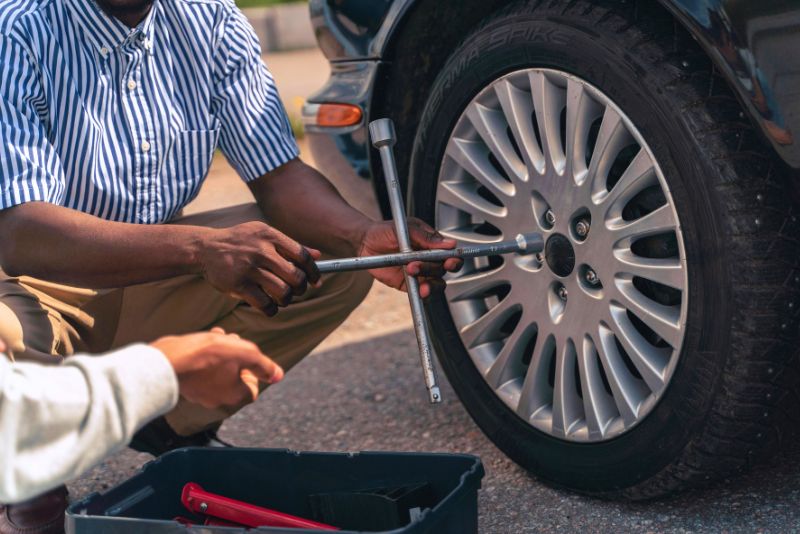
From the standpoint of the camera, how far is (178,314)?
A: 2.54m

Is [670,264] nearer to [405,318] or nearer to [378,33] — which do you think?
[378,33]

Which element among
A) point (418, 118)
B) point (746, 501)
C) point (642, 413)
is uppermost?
point (418, 118)

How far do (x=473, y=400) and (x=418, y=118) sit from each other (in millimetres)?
665

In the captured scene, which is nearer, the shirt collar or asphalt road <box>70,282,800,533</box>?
asphalt road <box>70,282,800,533</box>

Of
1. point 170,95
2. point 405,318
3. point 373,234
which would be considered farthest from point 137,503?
point 405,318

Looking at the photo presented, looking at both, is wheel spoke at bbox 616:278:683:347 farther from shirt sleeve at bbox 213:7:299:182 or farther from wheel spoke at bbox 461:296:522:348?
shirt sleeve at bbox 213:7:299:182

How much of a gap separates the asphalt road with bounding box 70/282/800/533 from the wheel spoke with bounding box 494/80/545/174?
69 centimetres

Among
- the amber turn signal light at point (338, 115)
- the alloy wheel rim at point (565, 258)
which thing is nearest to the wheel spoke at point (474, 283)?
the alloy wheel rim at point (565, 258)

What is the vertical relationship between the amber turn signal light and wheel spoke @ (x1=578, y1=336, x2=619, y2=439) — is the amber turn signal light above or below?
above

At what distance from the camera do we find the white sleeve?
4.60 feet

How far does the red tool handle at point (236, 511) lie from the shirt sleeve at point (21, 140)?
0.65 meters

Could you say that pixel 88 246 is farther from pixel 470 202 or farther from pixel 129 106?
pixel 470 202

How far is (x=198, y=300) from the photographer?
256 centimetres

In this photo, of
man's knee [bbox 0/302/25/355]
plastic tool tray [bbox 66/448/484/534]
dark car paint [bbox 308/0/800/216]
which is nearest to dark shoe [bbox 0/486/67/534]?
plastic tool tray [bbox 66/448/484/534]
